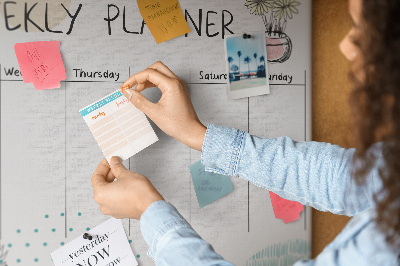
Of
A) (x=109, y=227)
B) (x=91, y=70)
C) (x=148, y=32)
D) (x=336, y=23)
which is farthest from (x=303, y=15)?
(x=109, y=227)

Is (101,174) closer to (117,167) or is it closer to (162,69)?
(117,167)

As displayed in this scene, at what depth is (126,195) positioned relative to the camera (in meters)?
0.72

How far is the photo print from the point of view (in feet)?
3.16

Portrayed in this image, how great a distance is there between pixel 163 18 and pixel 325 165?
0.51 m

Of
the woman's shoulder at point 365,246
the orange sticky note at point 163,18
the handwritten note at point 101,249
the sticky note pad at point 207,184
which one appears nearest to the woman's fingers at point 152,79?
the orange sticky note at point 163,18

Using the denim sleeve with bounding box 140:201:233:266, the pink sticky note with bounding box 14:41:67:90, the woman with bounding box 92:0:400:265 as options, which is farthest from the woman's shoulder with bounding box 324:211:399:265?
the pink sticky note with bounding box 14:41:67:90

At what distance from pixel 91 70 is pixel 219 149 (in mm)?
357

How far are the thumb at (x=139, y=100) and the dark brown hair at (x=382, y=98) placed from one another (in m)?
0.43

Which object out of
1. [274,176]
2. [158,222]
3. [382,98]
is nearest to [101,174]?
[158,222]

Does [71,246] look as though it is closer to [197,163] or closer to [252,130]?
[197,163]

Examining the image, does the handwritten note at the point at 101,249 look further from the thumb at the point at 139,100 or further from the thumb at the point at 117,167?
the thumb at the point at 139,100

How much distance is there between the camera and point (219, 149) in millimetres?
786

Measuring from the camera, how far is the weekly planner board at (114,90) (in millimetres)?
839

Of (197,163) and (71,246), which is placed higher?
(197,163)
